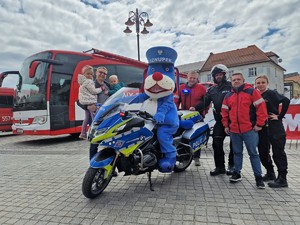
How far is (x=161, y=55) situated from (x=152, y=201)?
2.26 metres

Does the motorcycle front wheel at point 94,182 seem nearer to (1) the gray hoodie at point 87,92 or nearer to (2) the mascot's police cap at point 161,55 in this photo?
(2) the mascot's police cap at point 161,55

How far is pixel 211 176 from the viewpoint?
4.50m

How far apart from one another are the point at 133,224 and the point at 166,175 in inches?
74.6

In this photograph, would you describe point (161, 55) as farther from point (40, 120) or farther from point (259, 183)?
point (40, 120)

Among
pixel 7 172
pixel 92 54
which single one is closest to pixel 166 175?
pixel 7 172

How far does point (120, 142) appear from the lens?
3287mm

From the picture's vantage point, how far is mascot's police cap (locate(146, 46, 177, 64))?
4180 millimetres

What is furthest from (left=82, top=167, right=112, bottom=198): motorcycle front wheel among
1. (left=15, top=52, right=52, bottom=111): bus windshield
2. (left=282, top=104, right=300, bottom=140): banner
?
(left=282, top=104, right=300, bottom=140): banner

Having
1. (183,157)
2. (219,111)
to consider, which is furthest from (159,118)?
(219,111)

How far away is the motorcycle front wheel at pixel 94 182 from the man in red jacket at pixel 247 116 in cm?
203

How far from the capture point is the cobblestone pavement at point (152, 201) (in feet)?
9.39

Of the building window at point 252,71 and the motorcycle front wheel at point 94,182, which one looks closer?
the motorcycle front wheel at point 94,182

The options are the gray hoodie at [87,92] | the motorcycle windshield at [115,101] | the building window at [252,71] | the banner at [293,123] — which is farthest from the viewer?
the building window at [252,71]

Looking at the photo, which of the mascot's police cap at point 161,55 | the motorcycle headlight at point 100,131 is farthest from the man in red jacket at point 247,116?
the motorcycle headlight at point 100,131
